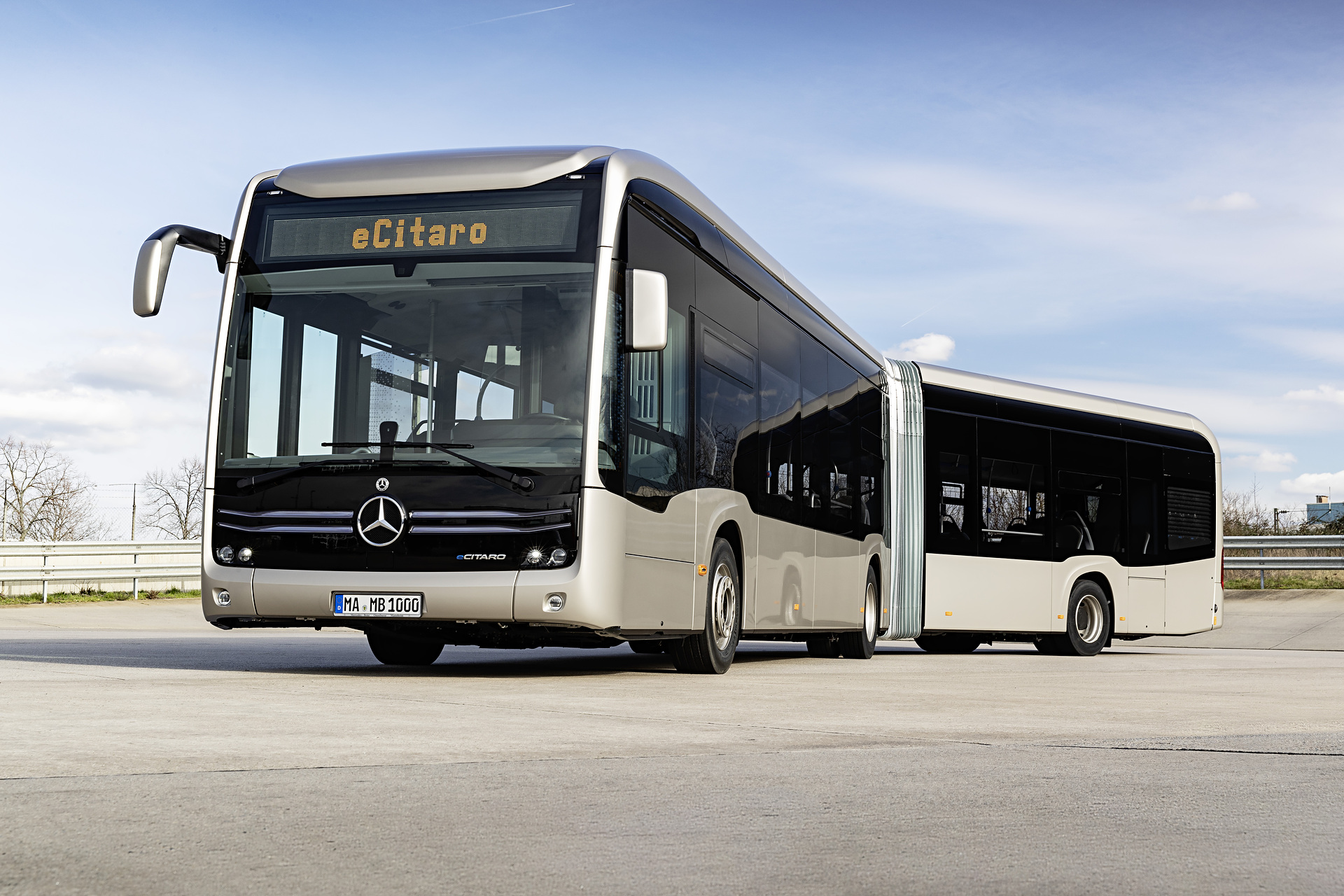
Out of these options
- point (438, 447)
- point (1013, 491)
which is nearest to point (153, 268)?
point (438, 447)

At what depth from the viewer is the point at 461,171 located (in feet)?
32.4

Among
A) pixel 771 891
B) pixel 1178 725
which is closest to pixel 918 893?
pixel 771 891

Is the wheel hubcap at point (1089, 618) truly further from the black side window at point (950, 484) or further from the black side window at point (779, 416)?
the black side window at point (779, 416)

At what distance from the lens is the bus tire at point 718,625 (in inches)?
424

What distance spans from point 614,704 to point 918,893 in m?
4.75

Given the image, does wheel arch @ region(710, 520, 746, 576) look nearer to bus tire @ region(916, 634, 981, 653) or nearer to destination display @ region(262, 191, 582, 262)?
destination display @ region(262, 191, 582, 262)

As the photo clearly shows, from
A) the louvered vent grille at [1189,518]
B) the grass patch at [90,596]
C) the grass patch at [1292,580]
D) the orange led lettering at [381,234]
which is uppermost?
the orange led lettering at [381,234]

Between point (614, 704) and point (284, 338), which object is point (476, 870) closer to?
point (614, 704)

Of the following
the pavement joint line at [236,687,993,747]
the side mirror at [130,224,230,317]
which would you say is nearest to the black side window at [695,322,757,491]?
the pavement joint line at [236,687,993,747]

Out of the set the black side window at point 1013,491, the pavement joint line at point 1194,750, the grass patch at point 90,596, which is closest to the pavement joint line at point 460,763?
the pavement joint line at point 1194,750

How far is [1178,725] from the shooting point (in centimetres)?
748

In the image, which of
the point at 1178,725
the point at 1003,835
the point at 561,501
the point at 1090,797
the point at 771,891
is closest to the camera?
the point at 771,891

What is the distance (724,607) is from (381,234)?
12.3 ft

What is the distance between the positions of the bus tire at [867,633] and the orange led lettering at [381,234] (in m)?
7.50
